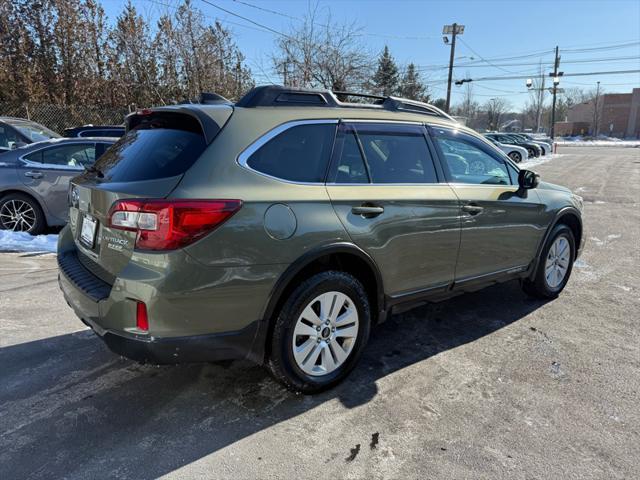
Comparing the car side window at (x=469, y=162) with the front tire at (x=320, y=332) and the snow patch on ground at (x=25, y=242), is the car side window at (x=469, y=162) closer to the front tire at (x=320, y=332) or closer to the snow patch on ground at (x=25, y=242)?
the front tire at (x=320, y=332)

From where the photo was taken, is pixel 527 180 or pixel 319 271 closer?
pixel 319 271

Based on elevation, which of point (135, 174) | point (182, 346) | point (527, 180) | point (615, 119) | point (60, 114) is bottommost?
point (182, 346)

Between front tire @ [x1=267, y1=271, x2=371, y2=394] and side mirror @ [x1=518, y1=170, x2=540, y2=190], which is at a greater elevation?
side mirror @ [x1=518, y1=170, x2=540, y2=190]

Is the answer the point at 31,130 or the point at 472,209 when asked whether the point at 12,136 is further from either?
the point at 472,209

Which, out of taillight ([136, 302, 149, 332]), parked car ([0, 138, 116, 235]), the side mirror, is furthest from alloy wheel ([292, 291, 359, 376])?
parked car ([0, 138, 116, 235])

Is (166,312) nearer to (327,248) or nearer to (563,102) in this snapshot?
(327,248)

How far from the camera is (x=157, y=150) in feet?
A: 9.30

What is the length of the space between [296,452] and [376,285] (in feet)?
4.01

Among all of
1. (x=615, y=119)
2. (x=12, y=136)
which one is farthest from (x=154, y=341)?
(x=615, y=119)

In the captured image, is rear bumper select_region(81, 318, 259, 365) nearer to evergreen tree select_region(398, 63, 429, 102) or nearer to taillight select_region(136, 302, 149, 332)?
taillight select_region(136, 302, 149, 332)

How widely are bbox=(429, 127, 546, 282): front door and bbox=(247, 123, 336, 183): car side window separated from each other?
3.68 ft

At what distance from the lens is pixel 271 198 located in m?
Answer: 2.68

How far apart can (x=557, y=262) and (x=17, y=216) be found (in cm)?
734

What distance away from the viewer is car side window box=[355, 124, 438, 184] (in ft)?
10.9
